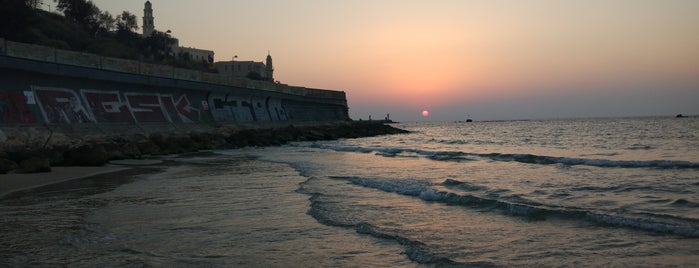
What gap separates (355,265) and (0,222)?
6142mm

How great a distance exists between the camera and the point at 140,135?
3080 centimetres

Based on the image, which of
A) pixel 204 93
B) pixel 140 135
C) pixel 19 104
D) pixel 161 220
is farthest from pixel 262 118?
pixel 161 220

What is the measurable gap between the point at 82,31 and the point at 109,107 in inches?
1933

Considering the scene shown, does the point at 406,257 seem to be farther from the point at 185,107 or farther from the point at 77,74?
the point at 185,107

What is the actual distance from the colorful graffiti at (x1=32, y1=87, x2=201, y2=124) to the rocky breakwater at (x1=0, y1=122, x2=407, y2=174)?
56.7 inches

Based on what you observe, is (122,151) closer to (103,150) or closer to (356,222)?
(103,150)

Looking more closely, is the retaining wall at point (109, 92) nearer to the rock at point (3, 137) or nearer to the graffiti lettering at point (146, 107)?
the graffiti lettering at point (146, 107)

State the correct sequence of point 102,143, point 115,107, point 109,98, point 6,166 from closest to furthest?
point 6,166 → point 102,143 → point 109,98 → point 115,107

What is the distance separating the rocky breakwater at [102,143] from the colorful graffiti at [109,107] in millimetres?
1441

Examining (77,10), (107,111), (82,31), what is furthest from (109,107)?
(77,10)

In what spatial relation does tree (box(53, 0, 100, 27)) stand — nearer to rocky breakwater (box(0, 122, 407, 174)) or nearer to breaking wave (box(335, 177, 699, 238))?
rocky breakwater (box(0, 122, 407, 174))

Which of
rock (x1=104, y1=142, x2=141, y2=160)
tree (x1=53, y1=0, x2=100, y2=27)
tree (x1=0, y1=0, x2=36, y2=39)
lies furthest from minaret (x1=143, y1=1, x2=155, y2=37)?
rock (x1=104, y1=142, x2=141, y2=160)

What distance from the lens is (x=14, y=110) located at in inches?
1031

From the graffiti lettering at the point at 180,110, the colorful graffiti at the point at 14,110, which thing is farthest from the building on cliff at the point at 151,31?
the colorful graffiti at the point at 14,110
